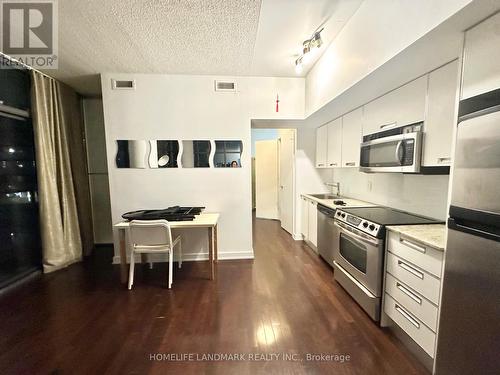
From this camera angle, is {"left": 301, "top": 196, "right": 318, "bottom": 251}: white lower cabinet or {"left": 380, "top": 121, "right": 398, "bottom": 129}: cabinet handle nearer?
{"left": 380, "top": 121, "right": 398, "bottom": 129}: cabinet handle

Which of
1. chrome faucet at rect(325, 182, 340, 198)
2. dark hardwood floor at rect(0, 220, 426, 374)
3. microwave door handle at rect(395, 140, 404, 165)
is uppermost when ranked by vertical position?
microwave door handle at rect(395, 140, 404, 165)

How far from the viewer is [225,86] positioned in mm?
3113

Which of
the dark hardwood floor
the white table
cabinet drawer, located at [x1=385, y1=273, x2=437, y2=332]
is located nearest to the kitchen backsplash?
cabinet drawer, located at [x1=385, y1=273, x2=437, y2=332]

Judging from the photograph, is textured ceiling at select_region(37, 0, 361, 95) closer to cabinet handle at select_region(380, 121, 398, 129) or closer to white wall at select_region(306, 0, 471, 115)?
white wall at select_region(306, 0, 471, 115)

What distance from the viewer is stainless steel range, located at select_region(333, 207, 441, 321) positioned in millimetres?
1852

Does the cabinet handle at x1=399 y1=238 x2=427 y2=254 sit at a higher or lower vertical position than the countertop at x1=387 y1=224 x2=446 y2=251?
lower

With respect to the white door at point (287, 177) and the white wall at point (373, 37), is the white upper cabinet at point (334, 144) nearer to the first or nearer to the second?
the white wall at point (373, 37)

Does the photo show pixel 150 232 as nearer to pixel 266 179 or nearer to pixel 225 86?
pixel 225 86

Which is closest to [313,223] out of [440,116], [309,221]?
[309,221]

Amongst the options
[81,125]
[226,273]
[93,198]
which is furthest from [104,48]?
[226,273]

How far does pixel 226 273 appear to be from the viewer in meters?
2.87

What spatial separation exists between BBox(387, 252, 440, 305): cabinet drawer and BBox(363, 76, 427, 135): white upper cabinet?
1157mm

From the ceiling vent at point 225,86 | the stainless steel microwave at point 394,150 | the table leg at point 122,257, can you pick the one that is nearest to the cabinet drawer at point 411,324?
the stainless steel microwave at point 394,150

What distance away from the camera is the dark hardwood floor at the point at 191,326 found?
5.01 ft
